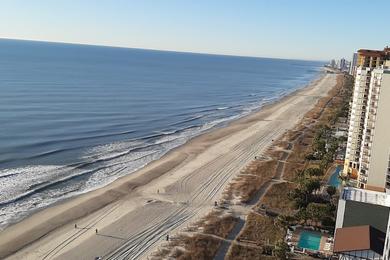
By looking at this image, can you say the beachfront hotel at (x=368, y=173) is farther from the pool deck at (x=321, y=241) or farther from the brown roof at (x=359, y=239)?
the pool deck at (x=321, y=241)

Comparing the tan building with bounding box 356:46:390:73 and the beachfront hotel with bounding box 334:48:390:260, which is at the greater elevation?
the tan building with bounding box 356:46:390:73

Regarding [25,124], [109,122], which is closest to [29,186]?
[25,124]

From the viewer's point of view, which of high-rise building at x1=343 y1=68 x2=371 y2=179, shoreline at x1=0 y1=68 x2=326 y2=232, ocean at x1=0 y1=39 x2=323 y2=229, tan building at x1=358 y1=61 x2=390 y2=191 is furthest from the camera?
high-rise building at x1=343 y1=68 x2=371 y2=179

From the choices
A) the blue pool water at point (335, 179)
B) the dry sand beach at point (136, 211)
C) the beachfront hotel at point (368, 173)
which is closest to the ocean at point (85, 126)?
the dry sand beach at point (136, 211)

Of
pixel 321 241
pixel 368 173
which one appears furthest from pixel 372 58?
pixel 321 241

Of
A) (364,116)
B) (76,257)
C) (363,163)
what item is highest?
(364,116)

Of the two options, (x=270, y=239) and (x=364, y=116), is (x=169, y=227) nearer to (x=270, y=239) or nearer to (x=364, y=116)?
(x=270, y=239)

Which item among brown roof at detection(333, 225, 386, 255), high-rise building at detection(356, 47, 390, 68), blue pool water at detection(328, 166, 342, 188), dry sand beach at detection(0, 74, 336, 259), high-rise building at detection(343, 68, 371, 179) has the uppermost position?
high-rise building at detection(356, 47, 390, 68)

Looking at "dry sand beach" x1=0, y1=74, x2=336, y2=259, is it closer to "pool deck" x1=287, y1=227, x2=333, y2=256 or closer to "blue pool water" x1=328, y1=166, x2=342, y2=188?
"pool deck" x1=287, y1=227, x2=333, y2=256

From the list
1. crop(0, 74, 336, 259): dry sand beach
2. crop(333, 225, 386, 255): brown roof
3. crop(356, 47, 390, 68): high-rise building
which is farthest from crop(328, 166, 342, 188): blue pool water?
crop(333, 225, 386, 255): brown roof
